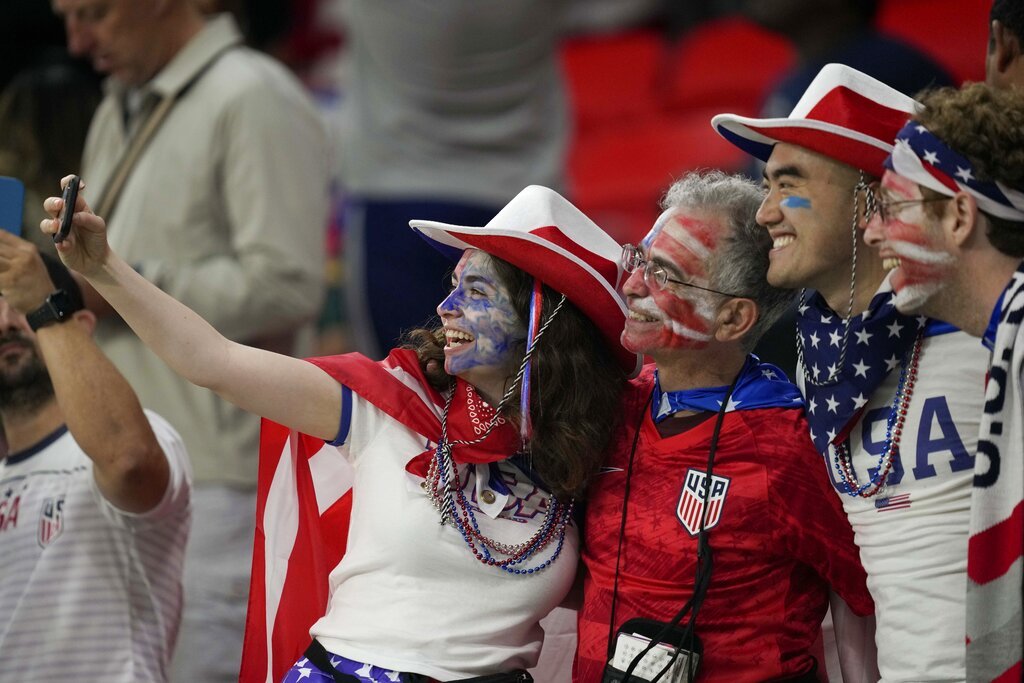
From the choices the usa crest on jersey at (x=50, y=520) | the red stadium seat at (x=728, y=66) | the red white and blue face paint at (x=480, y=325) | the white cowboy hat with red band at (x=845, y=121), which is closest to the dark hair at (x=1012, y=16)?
the white cowboy hat with red band at (x=845, y=121)

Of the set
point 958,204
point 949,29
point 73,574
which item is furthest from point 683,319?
point 949,29

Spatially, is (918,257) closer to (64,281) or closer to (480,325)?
(480,325)

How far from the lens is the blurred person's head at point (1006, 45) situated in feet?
9.67

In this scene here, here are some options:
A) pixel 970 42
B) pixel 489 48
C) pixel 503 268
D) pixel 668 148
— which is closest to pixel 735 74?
pixel 668 148

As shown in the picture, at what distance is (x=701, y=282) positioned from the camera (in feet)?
9.87

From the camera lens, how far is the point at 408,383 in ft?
10.2

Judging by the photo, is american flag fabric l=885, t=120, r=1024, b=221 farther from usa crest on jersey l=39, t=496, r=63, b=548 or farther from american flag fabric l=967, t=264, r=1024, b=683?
usa crest on jersey l=39, t=496, r=63, b=548

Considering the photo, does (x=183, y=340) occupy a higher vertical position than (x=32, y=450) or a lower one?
higher

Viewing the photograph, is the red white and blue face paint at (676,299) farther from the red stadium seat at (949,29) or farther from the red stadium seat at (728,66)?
the red stadium seat at (728,66)

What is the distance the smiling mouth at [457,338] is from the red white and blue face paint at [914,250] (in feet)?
2.76

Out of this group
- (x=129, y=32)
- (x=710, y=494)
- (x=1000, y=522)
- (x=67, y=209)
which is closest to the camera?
(x=1000, y=522)

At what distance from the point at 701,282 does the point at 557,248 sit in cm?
30

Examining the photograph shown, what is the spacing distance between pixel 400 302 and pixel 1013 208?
8.45 feet

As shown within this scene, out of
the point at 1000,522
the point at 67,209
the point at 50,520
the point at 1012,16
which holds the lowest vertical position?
the point at 50,520
